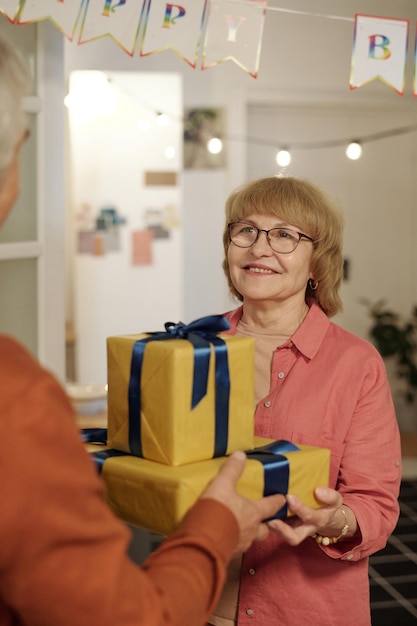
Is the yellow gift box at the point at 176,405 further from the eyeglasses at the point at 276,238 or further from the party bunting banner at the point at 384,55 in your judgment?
the party bunting banner at the point at 384,55

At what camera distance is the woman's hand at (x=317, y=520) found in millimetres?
1350

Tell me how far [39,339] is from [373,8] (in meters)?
3.84

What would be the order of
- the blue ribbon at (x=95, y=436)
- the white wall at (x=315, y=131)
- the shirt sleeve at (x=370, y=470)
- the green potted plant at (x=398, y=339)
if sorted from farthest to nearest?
the green potted plant at (x=398, y=339), the white wall at (x=315, y=131), the shirt sleeve at (x=370, y=470), the blue ribbon at (x=95, y=436)

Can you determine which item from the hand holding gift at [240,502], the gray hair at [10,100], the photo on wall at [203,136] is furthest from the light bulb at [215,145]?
the gray hair at [10,100]

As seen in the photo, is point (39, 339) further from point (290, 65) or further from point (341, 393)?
point (290, 65)

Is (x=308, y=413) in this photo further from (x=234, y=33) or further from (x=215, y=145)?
(x=215, y=145)

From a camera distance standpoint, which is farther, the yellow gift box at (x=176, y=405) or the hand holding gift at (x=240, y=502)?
the yellow gift box at (x=176, y=405)

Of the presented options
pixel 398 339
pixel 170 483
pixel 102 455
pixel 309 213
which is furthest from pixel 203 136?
pixel 170 483

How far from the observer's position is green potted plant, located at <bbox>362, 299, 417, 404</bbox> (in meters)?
5.66

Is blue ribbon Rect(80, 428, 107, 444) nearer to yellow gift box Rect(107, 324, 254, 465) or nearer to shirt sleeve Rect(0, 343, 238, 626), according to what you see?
yellow gift box Rect(107, 324, 254, 465)

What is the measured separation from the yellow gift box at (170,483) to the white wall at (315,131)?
157 inches

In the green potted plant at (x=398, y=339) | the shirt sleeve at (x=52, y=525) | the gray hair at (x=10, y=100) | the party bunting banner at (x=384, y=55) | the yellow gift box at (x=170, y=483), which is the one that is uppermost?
the party bunting banner at (x=384, y=55)

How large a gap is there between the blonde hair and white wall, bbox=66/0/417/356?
3476 mm

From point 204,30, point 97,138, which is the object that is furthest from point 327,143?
point 204,30
